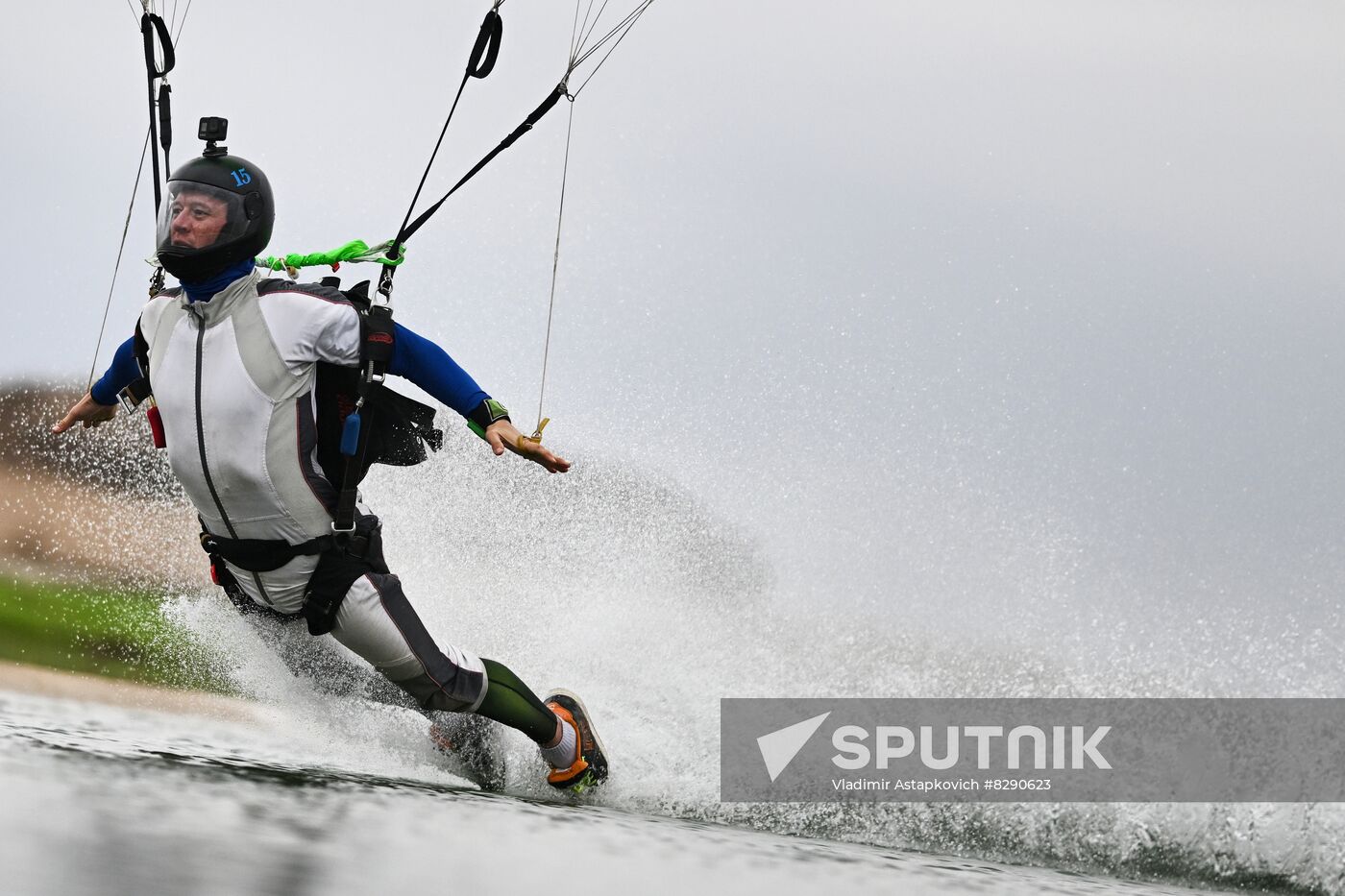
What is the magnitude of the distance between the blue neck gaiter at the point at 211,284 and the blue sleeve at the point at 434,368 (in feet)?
1.95

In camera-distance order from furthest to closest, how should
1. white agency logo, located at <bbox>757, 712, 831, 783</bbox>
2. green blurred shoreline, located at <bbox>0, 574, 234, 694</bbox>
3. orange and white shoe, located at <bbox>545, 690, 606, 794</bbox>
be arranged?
green blurred shoreline, located at <bbox>0, 574, 234, 694</bbox> < white agency logo, located at <bbox>757, 712, 831, 783</bbox> < orange and white shoe, located at <bbox>545, 690, 606, 794</bbox>

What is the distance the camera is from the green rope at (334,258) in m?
5.07

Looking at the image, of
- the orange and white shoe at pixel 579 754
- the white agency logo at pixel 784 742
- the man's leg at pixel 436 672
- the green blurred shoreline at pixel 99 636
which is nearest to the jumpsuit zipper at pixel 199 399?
the man's leg at pixel 436 672

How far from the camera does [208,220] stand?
4621 mm

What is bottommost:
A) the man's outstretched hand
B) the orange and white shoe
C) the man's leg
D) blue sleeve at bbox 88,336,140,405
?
the orange and white shoe

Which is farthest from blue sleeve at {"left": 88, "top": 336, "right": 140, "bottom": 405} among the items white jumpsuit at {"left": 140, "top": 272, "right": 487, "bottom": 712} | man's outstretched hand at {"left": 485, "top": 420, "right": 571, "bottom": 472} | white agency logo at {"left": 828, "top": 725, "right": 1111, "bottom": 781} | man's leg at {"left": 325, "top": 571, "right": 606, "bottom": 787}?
white agency logo at {"left": 828, "top": 725, "right": 1111, "bottom": 781}

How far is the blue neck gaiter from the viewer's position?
4680 mm

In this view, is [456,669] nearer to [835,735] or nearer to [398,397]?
[398,397]

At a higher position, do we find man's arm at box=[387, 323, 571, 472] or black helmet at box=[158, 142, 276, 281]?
black helmet at box=[158, 142, 276, 281]

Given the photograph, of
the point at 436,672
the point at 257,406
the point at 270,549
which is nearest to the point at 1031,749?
the point at 436,672

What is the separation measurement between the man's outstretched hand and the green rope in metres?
0.85

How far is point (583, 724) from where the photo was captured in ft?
19.9

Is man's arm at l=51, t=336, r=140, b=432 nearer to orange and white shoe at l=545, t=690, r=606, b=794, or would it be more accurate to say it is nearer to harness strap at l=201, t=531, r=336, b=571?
harness strap at l=201, t=531, r=336, b=571

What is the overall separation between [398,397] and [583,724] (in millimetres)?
1916
